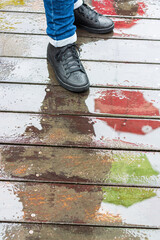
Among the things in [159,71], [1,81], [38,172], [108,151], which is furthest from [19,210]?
[159,71]

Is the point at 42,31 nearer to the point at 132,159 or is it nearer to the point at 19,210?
the point at 132,159

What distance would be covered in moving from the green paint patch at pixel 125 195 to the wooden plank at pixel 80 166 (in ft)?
0.08

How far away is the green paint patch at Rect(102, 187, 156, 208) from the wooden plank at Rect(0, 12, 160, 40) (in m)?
1.03

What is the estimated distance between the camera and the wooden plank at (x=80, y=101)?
1.39 metres

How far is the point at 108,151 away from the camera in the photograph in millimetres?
1227

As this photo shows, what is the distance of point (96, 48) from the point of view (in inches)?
68.6

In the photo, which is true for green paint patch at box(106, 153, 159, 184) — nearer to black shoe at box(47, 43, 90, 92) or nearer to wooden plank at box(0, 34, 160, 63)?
black shoe at box(47, 43, 90, 92)

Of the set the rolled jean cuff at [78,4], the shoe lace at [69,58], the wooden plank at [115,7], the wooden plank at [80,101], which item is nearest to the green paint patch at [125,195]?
the wooden plank at [80,101]

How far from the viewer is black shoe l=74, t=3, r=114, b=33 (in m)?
1.82

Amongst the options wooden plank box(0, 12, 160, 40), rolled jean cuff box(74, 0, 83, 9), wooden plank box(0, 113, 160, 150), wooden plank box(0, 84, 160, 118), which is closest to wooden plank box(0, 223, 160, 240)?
wooden plank box(0, 113, 160, 150)

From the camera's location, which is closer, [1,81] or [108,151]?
[108,151]

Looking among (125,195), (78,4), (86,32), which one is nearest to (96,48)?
(86,32)

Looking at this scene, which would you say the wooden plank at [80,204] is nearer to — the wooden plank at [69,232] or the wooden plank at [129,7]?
the wooden plank at [69,232]

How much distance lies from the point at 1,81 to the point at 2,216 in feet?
2.37
